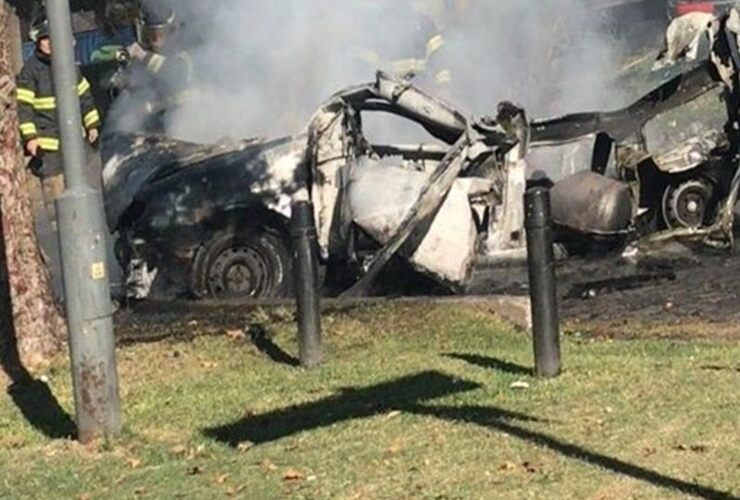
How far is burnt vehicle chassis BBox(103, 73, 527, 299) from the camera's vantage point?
41.0 ft

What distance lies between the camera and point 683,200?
14.3 meters

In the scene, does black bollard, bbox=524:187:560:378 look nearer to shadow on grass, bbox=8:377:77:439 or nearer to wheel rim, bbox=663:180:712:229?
shadow on grass, bbox=8:377:77:439

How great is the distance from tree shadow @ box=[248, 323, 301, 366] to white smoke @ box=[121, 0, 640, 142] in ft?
18.6

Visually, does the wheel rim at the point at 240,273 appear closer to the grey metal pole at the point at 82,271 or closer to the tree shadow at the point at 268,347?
the tree shadow at the point at 268,347

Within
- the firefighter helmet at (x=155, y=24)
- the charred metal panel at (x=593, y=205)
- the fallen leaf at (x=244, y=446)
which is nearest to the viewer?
the fallen leaf at (x=244, y=446)

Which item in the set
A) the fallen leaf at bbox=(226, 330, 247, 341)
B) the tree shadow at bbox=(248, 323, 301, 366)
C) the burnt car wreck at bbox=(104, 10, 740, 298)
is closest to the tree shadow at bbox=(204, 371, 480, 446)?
the tree shadow at bbox=(248, 323, 301, 366)

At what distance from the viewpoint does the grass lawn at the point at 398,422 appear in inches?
238

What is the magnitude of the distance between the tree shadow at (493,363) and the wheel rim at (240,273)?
4.03m

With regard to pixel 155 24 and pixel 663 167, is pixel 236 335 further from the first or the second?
pixel 155 24

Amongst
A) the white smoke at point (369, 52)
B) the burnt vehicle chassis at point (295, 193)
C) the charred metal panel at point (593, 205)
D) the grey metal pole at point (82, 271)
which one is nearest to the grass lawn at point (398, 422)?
the grey metal pole at point (82, 271)

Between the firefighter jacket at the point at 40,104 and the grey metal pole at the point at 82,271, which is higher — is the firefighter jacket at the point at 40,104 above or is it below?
above

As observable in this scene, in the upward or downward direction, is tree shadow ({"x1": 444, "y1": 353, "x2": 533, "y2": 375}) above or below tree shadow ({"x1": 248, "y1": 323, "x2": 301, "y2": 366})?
below

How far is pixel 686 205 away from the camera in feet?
47.0

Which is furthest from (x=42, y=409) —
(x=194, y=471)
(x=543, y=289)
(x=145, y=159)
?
(x=145, y=159)
